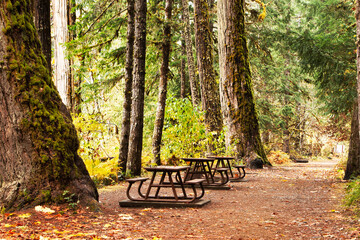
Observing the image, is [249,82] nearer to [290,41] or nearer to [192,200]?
[290,41]

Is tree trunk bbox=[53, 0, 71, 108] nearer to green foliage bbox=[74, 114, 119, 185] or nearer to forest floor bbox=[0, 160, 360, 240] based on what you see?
green foliage bbox=[74, 114, 119, 185]

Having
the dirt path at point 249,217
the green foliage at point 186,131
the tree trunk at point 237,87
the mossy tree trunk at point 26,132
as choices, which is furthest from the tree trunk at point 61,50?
the mossy tree trunk at point 26,132

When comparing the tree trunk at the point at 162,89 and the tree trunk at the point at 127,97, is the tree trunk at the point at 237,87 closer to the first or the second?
the tree trunk at the point at 162,89

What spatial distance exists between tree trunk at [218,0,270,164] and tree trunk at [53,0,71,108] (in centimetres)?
649

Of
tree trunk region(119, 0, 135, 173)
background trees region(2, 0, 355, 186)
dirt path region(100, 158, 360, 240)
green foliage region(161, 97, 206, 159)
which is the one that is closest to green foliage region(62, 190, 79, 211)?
dirt path region(100, 158, 360, 240)

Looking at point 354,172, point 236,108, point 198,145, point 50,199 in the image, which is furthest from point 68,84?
point 354,172

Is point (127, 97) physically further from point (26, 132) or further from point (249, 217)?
point (249, 217)

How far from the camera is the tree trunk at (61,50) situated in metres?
12.5

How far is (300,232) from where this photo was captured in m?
5.00

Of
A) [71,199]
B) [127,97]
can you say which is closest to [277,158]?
[127,97]

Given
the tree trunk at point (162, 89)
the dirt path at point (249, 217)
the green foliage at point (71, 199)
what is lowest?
the dirt path at point (249, 217)

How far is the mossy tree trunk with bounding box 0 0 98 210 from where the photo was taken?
5.34 metres

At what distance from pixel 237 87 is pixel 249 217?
9308 mm

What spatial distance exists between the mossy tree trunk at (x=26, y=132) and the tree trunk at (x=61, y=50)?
6.87 metres
